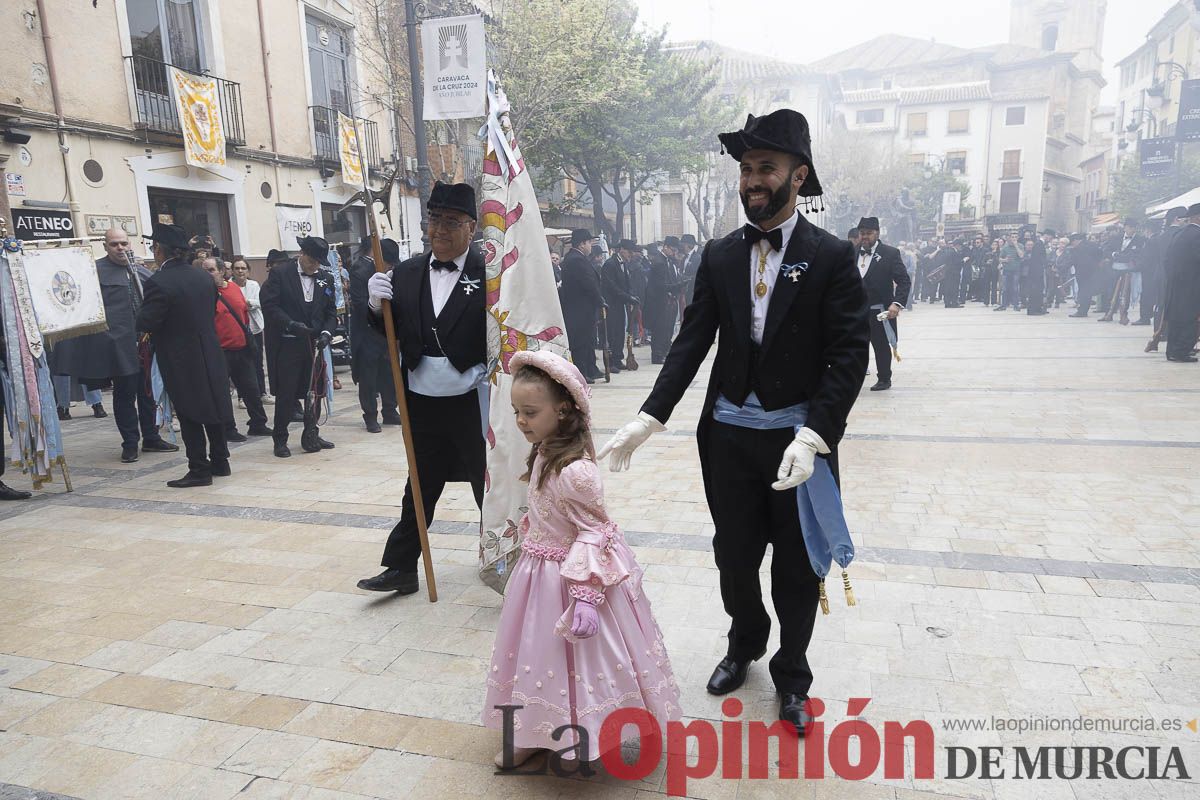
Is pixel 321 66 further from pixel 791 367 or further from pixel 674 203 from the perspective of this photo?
pixel 674 203

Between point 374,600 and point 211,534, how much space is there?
171 centimetres

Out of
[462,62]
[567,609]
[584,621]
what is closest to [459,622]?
[567,609]

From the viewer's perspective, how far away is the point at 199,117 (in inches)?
502

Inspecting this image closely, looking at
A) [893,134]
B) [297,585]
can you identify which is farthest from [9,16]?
[893,134]

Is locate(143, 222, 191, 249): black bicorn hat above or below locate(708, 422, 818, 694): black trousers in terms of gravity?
above

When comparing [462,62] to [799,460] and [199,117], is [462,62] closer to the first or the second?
[199,117]

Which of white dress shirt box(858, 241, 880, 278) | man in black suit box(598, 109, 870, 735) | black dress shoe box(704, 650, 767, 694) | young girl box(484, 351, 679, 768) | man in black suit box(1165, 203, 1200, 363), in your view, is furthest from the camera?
man in black suit box(1165, 203, 1200, 363)

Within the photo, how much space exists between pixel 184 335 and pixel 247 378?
75.9 inches

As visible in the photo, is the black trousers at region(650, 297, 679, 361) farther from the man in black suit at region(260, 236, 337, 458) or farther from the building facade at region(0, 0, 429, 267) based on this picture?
the man in black suit at region(260, 236, 337, 458)

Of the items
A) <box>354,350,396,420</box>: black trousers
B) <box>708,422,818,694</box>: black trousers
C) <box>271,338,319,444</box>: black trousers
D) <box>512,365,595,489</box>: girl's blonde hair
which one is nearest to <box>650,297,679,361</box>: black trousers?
<box>354,350,396,420</box>: black trousers

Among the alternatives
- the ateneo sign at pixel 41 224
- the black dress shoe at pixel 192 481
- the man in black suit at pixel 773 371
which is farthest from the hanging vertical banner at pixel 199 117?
the man in black suit at pixel 773 371

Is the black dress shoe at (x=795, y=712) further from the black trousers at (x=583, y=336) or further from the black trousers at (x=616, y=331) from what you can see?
the black trousers at (x=616, y=331)

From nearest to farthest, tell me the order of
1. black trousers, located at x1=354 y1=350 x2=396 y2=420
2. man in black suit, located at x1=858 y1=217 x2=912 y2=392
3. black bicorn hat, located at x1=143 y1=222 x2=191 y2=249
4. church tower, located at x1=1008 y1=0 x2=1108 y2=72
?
black bicorn hat, located at x1=143 y1=222 x2=191 y2=249 < black trousers, located at x1=354 y1=350 x2=396 y2=420 < man in black suit, located at x1=858 y1=217 x2=912 y2=392 < church tower, located at x1=1008 y1=0 x2=1108 y2=72

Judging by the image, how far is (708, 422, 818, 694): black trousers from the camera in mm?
2705
